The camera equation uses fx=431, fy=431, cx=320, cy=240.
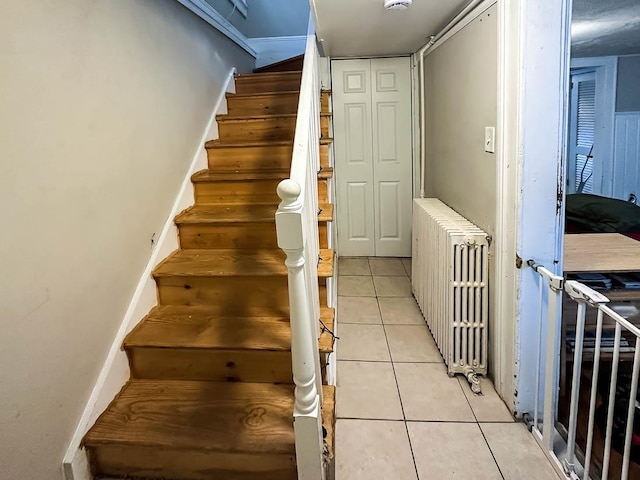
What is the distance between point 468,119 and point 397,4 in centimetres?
73

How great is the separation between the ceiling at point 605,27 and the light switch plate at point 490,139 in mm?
1310

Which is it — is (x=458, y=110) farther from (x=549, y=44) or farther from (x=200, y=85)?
(x=200, y=85)

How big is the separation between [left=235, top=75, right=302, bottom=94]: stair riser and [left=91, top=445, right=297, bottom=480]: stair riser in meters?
2.64

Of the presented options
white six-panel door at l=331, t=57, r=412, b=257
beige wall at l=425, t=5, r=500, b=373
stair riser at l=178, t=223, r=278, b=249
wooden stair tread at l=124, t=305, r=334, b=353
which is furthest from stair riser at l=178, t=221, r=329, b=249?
white six-panel door at l=331, t=57, r=412, b=257

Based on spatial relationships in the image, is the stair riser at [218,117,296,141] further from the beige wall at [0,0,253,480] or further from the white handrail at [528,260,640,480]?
the white handrail at [528,260,640,480]

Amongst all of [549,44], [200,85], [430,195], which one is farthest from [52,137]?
[430,195]

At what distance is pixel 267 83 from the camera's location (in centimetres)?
341

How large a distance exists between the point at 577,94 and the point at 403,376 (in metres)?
4.76

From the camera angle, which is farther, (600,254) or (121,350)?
(600,254)

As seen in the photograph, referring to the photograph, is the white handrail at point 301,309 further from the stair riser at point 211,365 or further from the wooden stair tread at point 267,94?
the wooden stair tread at point 267,94

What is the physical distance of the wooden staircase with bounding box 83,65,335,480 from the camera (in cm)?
154

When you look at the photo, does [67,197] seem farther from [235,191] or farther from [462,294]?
[462,294]

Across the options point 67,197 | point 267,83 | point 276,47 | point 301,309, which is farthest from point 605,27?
point 67,197

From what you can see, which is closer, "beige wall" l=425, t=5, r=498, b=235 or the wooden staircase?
the wooden staircase
